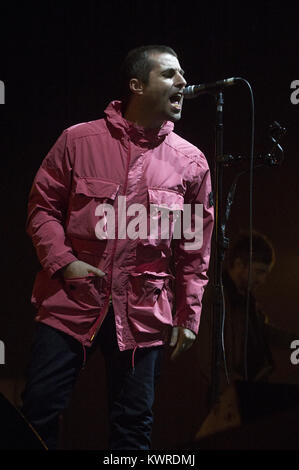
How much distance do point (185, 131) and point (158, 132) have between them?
1133 millimetres

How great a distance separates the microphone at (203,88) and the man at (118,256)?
10 cm

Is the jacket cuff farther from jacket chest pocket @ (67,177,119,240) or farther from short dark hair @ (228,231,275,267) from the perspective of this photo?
short dark hair @ (228,231,275,267)

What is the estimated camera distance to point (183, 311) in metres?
1.87

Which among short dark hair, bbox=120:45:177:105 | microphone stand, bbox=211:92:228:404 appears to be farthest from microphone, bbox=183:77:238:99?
short dark hair, bbox=120:45:177:105

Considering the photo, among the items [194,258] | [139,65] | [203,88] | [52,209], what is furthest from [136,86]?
[194,258]

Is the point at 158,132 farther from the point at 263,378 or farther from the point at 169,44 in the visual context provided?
the point at 263,378

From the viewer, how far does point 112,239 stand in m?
1.78

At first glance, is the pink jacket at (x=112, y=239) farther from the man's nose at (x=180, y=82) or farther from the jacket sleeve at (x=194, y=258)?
the man's nose at (x=180, y=82)

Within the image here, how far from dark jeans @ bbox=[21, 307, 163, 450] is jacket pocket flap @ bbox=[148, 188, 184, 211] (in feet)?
1.29

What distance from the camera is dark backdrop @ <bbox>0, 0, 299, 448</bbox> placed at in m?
2.83

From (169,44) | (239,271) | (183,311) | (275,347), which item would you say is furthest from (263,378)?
(169,44)

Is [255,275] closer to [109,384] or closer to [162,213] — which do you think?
[162,213]

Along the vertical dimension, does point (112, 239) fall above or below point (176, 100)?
below

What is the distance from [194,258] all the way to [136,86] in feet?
2.08
